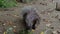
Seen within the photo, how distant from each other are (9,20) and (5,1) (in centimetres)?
253

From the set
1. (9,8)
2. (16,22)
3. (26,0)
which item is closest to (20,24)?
(16,22)

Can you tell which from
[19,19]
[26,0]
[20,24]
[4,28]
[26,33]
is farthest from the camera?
[26,0]

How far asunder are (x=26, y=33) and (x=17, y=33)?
44 cm

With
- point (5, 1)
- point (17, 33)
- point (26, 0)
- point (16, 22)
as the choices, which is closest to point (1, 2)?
point (5, 1)

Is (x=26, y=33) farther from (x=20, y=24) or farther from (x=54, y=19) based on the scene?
(x=54, y=19)

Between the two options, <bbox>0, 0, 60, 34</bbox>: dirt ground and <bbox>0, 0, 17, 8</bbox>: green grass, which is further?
<bbox>0, 0, 17, 8</bbox>: green grass

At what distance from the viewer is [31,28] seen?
520 centimetres

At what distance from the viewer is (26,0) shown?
10.1 meters

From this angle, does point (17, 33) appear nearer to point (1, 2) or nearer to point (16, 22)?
point (16, 22)

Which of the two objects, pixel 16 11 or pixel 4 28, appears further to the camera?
pixel 16 11

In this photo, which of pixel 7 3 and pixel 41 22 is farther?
pixel 7 3

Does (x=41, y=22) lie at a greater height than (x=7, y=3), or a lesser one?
lesser

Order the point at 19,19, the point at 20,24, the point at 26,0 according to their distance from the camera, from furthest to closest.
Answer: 1. the point at 26,0
2. the point at 19,19
3. the point at 20,24

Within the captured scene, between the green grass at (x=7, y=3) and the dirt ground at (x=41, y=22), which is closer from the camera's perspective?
the dirt ground at (x=41, y=22)
